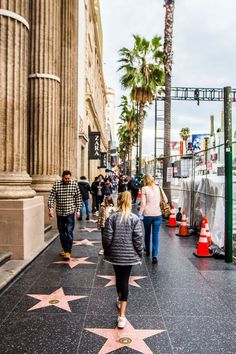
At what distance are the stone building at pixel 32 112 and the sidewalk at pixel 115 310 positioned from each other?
46.2 inches

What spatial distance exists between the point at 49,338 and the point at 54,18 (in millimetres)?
10366

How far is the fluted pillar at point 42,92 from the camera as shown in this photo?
37.5ft

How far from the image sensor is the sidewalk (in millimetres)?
4051

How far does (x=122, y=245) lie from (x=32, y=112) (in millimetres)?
8305

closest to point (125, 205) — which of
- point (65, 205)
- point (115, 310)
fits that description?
point (115, 310)

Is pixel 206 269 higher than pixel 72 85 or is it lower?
lower

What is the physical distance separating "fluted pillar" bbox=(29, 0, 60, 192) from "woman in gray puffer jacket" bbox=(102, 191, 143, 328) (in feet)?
25.2

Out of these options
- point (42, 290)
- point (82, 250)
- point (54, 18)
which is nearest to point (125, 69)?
point (54, 18)

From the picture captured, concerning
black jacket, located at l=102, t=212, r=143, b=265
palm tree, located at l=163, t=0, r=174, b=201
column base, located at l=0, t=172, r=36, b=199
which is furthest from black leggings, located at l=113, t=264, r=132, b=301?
palm tree, located at l=163, t=0, r=174, b=201

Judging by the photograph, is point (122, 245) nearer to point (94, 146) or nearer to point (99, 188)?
point (99, 188)

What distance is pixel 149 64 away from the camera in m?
27.1

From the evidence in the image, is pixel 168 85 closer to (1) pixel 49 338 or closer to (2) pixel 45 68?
(2) pixel 45 68

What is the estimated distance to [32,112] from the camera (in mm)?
11734

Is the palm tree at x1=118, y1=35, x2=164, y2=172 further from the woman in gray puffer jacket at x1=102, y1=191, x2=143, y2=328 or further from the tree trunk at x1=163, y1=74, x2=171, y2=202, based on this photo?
the woman in gray puffer jacket at x1=102, y1=191, x2=143, y2=328
